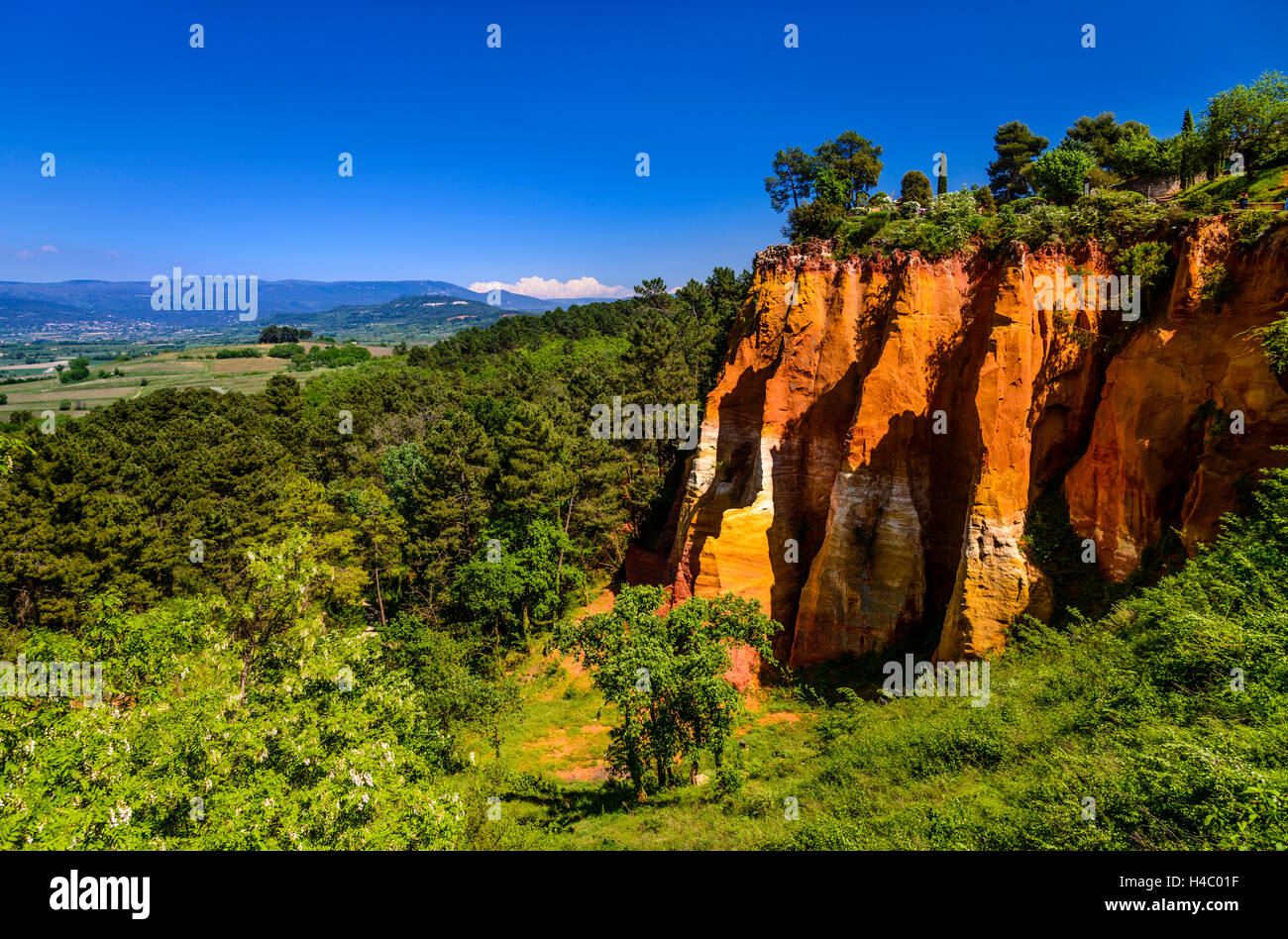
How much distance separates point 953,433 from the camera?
2086 cm

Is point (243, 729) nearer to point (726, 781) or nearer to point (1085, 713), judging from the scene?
point (726, 781)

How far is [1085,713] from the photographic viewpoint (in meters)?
12.3

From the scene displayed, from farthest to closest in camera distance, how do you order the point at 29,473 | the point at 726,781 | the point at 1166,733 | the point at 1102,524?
1. the point at 29,473
2. the point at 1102,524
3. the point at 726,781
4. the point at 1166,733

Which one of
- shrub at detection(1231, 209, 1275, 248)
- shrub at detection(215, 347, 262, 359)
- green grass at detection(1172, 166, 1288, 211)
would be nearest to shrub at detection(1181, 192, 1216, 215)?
green grass at detection(1172, 166, 1288, 211)

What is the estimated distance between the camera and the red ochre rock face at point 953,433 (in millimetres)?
14734

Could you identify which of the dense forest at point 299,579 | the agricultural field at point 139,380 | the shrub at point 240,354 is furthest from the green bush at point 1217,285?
the shrub at point 240,354

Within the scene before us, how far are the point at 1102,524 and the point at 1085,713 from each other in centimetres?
658

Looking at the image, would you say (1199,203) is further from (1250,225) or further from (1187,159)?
(1187,159)

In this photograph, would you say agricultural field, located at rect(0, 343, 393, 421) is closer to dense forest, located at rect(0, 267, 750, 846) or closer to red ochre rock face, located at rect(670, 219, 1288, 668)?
dense forest, located at rect(0, 267, 750, 846)

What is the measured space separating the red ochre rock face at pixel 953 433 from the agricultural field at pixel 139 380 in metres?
81.5

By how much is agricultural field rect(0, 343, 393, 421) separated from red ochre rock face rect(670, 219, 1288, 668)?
81.5m

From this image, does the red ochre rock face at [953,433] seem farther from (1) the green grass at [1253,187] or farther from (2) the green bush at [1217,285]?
(1) the green grass at [1253,187]

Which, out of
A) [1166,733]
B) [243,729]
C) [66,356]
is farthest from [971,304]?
[66,356]

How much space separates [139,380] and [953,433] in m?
146
